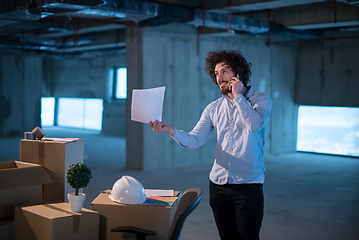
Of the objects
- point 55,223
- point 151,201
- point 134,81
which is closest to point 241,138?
point 151,201

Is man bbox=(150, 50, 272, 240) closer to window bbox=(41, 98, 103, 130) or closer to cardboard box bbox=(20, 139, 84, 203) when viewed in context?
cardboard box bbox=(20, 139, 84, 203)

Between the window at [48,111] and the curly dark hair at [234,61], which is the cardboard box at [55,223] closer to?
the curly dark hair at [234,61]

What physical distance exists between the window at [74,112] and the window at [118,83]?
86 cm

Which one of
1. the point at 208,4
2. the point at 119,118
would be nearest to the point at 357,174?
the point at 208,4

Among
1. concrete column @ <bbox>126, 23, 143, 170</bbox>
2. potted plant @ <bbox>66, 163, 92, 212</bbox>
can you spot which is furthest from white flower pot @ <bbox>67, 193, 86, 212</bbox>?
concrete column @ <bbox>126, 23, 143, 170</bbox>

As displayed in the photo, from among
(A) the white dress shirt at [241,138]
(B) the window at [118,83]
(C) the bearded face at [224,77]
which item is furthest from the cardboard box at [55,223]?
(B) the window at [118,83]

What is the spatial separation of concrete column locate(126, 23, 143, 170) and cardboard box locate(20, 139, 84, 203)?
3.79 metres

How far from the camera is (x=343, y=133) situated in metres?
8.62

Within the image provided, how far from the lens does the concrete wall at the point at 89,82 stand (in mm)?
11805

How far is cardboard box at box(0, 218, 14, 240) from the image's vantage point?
2367 mm

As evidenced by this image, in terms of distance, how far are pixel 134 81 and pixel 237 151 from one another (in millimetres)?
4896

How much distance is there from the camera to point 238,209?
1918 millimetres

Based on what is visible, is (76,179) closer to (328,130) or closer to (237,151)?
(237,151)

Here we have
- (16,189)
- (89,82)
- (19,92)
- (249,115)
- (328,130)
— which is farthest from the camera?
(89,82)
